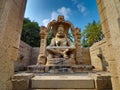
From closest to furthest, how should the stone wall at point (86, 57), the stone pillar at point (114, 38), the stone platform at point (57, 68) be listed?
1. the stone pillar at point (114, 38)
2. the stone platform at point (57, 68)
3. the stone wall at point (86, 57)

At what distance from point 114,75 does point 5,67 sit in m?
2.07

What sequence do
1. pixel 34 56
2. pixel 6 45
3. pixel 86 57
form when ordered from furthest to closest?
pixel 34 56 < pixel 86 57 < pixel 6 45

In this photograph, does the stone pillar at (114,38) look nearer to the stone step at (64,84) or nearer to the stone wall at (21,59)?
the stone step at (64,84)

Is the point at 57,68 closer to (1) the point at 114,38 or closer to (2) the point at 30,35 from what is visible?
(1) the point at 114,38

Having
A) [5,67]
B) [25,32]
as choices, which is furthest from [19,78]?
[25,32]

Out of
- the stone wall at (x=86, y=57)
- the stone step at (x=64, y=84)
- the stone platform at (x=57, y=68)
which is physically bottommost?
the stone step at (x=64, y=84)

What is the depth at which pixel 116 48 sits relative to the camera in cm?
148

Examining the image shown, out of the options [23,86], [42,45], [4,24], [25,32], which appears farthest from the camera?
[25,32]

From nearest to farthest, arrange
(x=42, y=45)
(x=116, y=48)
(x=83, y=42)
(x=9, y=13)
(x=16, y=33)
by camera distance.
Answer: (x=116, y=48) < (x=9, y=13) < (x=16, y=33) < (x=42, y=45) < (x=83, y=42)

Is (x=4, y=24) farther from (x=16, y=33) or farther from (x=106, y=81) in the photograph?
(x=106, y=81)

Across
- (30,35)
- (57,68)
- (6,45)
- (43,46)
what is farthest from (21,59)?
(30,35)

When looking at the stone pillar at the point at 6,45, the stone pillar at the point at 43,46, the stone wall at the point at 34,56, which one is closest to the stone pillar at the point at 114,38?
the stone pillar at the point at 6,45

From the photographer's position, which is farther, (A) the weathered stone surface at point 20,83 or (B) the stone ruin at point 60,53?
(B) the stone ruin at point 60,53

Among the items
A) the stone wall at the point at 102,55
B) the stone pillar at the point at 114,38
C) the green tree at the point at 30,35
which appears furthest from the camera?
the green tree at the point at 30,35
